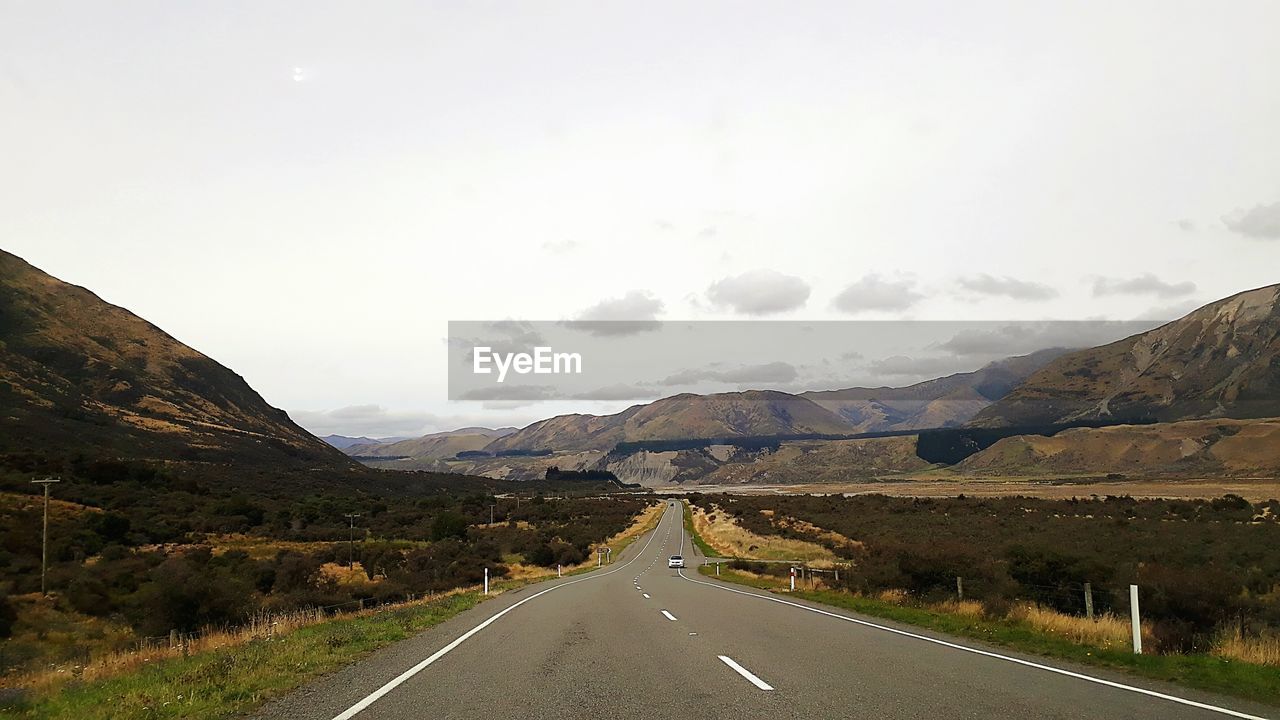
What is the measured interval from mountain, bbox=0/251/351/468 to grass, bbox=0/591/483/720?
95.6m

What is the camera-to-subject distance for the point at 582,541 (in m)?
75.2

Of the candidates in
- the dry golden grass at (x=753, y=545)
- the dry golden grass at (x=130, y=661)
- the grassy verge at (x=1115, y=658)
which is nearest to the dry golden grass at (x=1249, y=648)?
the grassy verge at (x=1115, y=658)

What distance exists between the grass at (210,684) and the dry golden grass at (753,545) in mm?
35729

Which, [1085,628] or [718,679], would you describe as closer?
[718,679]

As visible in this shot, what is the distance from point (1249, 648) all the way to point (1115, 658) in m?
2.21

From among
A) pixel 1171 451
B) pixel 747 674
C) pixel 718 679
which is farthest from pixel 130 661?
pixel 1171 451

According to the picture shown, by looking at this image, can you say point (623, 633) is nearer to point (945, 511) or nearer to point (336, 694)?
point (336, 694)

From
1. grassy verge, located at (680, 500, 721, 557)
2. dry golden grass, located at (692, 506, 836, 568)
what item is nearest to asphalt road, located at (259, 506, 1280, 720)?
dry golden grass, located at (692, 506, 836, 568)

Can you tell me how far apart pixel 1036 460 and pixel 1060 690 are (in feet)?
706

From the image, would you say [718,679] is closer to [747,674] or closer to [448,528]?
[747,674]

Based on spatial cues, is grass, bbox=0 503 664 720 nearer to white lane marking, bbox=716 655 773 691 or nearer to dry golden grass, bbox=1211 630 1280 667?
white lane marking, bbox=716 655 773 691

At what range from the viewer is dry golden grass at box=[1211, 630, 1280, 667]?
1103 cm

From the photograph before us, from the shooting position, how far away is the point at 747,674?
959 cm

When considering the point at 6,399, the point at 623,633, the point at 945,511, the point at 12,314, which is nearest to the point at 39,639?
the point at 623,633
